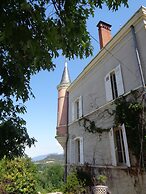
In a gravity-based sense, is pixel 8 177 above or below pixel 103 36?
below

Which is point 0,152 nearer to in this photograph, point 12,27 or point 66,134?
point 12,27

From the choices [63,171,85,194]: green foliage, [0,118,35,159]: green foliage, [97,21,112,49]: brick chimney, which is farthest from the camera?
[97,21,112,49]: brick chimney

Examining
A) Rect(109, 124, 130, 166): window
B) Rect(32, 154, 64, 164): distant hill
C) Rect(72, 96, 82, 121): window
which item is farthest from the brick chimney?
Rect(32, 154, 64, 164): distant hill

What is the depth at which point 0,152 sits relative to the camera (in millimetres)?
3320

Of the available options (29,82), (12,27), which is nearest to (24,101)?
(29,82)

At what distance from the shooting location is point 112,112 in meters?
8.87

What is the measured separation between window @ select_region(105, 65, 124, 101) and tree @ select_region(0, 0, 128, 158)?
595cm

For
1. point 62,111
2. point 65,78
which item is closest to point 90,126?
point 62,111

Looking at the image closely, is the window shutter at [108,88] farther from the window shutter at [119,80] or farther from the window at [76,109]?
the window at [76,109]

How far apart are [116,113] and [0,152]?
5922 mm

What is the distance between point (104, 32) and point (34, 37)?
11508mm

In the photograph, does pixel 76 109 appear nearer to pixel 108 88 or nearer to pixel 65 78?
pixel 65 78

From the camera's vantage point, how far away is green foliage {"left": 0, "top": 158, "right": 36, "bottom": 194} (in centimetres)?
972

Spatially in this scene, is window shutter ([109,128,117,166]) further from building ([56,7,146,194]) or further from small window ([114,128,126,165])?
small window ([114,128,126,165])
